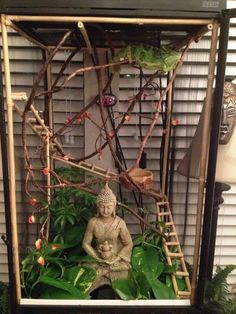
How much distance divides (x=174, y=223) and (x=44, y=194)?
67 cm

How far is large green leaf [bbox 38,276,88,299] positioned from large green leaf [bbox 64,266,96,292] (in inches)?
1.0

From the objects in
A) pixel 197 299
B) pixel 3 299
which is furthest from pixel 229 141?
pixel 3 299

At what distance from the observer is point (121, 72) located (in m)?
1.71

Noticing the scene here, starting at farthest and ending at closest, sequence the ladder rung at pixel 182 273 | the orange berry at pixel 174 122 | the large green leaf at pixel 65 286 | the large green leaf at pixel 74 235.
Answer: the orange berry at pixel 174 122, the large green leaf at pixel 74 235, the ladder rung at pixel 182 273, the large green leaf at pixel 65 286

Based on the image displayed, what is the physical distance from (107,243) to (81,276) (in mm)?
170

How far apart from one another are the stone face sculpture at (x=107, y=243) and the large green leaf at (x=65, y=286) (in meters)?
0.07

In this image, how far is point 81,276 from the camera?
51.7 inches

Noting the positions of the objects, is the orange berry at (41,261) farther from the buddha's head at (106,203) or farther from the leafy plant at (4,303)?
the leafy plant at (4,303)

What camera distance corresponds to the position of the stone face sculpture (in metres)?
1.33

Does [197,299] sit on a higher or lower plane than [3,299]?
higher

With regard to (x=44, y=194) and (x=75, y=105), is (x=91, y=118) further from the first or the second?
(x=44, y=194)

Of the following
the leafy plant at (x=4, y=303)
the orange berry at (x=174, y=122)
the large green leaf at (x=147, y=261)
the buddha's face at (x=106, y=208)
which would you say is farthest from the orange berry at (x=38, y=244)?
the orange berry at (x=174, y=122)

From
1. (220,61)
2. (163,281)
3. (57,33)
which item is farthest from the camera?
(57,33)

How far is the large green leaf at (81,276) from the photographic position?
1.29 metres
